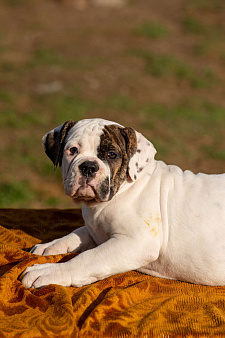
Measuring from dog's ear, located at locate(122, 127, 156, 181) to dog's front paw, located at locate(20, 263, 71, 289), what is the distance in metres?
1.00

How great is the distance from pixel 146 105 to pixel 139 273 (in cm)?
Result: 1131

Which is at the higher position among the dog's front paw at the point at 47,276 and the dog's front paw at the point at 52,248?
the dog's front paw at the point at 47,276

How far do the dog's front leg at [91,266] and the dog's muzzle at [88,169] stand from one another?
59 centimetres

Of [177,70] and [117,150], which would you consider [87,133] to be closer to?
[117,150]

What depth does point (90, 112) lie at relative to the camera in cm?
1370

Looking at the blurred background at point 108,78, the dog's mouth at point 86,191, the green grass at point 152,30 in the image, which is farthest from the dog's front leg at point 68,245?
the green grass at point 152,30

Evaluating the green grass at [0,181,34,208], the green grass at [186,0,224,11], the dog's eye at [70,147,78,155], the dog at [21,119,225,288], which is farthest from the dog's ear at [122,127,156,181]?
the green grass at [186,0,224,11]

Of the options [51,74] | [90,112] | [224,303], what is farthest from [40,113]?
[224,303]

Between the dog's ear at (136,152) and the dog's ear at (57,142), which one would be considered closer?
the dog's ear at (136,152)

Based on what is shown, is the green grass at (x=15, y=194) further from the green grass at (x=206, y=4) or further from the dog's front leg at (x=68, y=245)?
the green grass at (x=206, y=4)

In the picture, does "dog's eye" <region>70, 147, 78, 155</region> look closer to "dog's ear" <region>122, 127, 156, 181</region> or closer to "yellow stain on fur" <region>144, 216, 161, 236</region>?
"dog's ear" <region>122, 127, 156, 181</region>

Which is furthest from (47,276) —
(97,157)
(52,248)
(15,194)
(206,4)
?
(206,4)

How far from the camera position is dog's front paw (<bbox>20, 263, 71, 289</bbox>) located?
3634mm

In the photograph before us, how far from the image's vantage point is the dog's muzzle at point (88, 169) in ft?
12.3
